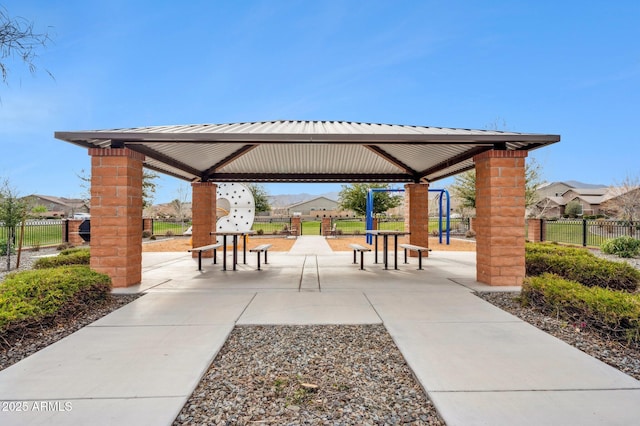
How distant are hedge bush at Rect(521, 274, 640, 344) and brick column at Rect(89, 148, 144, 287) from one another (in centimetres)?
697

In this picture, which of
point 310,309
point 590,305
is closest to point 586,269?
point 590,305

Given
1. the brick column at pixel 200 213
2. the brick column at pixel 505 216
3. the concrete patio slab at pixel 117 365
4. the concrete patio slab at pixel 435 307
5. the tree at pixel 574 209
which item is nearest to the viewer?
the concrete patio slab at pixel 117 365

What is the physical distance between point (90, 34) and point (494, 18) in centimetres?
1434

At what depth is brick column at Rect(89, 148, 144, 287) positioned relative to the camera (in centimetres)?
602

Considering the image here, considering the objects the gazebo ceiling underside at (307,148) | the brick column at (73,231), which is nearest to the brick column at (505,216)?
the gazebo ceiling underside at (307,148)

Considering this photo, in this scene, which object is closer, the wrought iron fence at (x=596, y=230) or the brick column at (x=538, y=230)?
the wrought iron fence at (x=596, y=230)

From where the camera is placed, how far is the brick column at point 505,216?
6160 mm

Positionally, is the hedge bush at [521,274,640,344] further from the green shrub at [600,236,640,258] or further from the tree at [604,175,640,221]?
the tree at [604,175,640,221]

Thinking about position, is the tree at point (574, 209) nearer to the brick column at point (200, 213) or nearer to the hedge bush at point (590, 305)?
the hedge bush at point (590, 305)

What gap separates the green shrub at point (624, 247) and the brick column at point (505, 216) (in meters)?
8.58

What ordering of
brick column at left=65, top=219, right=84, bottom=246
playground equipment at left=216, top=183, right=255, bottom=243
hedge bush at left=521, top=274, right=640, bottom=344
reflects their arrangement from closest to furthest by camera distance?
hedge bush at left=521, top=274, right=640, bottom=344, brick column at left=65, top=219, right=84, bottom=246, playground equipment at left=216, top=183, right=255, bottom=243

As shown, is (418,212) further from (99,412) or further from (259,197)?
(259,197)

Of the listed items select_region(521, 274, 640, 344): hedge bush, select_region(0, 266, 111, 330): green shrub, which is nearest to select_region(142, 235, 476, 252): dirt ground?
select_region(0, 266, 111, 330): green shrub

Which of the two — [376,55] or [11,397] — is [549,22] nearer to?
[376,55]
